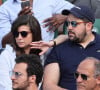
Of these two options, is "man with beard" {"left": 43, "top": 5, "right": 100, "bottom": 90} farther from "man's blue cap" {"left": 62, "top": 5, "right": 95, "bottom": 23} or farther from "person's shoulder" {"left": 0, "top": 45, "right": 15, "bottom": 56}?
"person's shoulder" {"left": 0, "top": 45, "right": 15, "bottom": 56}

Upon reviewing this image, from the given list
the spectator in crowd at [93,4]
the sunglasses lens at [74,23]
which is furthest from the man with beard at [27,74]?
the spectator in crowd at [93,4]

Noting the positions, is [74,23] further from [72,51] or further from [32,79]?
[32,79]

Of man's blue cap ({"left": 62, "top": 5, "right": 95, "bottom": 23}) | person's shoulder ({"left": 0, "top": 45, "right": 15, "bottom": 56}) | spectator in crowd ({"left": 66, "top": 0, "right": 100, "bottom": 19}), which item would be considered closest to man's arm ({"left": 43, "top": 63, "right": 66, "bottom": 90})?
person's shoulder ({"left": 0, "top": 45, "right": 15, "bottom": 56})

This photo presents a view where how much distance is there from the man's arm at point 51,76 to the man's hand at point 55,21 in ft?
2.30

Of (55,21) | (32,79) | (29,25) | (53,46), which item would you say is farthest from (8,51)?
(55,21)

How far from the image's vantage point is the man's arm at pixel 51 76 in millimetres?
6215

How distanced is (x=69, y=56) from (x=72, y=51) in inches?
3.2

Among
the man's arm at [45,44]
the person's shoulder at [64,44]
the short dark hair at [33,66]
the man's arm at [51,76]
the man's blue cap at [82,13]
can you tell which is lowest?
the man's arm at [51,76]

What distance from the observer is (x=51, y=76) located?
20.6 feet

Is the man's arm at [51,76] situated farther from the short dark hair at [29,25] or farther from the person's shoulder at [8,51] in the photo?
the person's shoulder at [8,51]

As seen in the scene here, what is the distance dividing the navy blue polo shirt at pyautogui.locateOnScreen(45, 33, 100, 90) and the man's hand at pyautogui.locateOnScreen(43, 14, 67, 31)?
1.54 feet

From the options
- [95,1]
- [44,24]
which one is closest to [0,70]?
[44,24]

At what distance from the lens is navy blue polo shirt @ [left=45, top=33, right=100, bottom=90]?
6.28 m

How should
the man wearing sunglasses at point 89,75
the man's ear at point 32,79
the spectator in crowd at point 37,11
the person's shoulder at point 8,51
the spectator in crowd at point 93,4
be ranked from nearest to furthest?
1. the man wearing sunglasses at point 89,75
2. the man's ear at point 32,79
3. the person's shoulder at point 8,51
4. the spectator in crowd at point 37,11
5. the spectator in crowd at point 93,4
